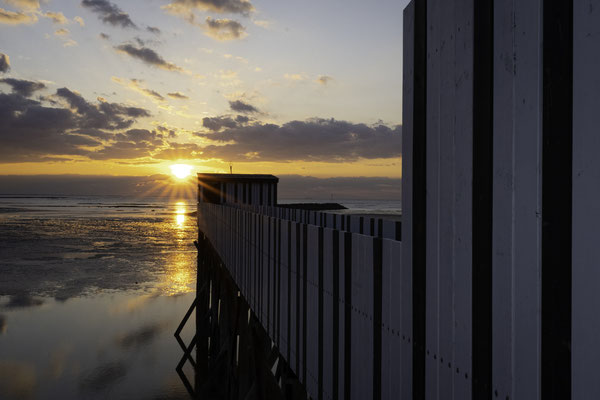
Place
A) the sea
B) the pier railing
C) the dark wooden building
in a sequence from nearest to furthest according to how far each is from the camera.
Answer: the pier railing → the sea → the dark wooden building

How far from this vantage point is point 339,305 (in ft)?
14.5

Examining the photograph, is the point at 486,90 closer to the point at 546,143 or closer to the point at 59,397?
the point at 546,143

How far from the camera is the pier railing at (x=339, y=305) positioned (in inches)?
134

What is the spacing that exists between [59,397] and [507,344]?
701 inches

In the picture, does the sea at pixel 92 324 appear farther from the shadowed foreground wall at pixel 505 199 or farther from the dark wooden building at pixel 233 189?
the shadowed foreground wall at pixel 505 199

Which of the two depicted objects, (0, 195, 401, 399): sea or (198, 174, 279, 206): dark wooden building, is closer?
(0, 195, 401, 399): sea

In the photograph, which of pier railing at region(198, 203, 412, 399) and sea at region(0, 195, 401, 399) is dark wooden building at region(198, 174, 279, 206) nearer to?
sea at region(0, 195, 401, 399)

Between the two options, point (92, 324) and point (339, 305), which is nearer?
point (339, 305)

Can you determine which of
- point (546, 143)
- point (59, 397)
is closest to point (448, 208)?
point (546, 143)

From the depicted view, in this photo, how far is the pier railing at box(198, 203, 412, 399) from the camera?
3406 mm

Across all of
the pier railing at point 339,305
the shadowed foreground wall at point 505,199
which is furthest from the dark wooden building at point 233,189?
the shadowed foreground wall at point 505,199
